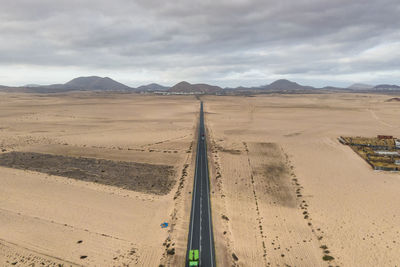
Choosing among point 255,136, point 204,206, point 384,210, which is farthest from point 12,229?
point 255,136

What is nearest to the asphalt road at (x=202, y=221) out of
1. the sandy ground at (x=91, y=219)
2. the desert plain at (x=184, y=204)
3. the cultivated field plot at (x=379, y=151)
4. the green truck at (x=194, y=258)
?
the desert plain at (x=184, y=204)

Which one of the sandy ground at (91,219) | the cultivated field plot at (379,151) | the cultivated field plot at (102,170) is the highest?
the cultivated field plot at (379,151)

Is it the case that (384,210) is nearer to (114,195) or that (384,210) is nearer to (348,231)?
(348,231)

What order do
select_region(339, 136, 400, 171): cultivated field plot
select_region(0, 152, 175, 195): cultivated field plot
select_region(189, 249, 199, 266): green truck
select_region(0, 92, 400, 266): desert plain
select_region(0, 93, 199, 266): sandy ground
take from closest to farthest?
select_region(189, 249, 199, 266): green truck
select_region(0, 93, 199, 266): sandy ground
select_region(0, 92, 400, 266): desert plain
select_region(0, 152, 175, 195): cultivated field plot
select_region(339, 136, 400, 171): cultivated field plot

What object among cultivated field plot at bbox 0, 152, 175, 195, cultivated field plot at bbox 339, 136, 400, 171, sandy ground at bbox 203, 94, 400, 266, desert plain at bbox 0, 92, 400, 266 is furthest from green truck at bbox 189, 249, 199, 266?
cultivated field plot at bbox 339, 136, 400, 171

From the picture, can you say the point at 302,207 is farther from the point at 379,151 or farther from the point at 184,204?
the point at 379,151

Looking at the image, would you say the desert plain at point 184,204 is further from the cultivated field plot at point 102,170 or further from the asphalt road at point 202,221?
the asphalt road at point 202,221

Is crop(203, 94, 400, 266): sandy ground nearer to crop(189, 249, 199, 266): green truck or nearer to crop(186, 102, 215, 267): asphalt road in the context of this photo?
crop(186, 102, 215, 267): asphalt road

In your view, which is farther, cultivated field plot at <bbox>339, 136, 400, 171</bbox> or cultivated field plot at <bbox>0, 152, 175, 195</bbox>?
cultivated field plot at <bbox>339, 136, 400, 171</bbox>
